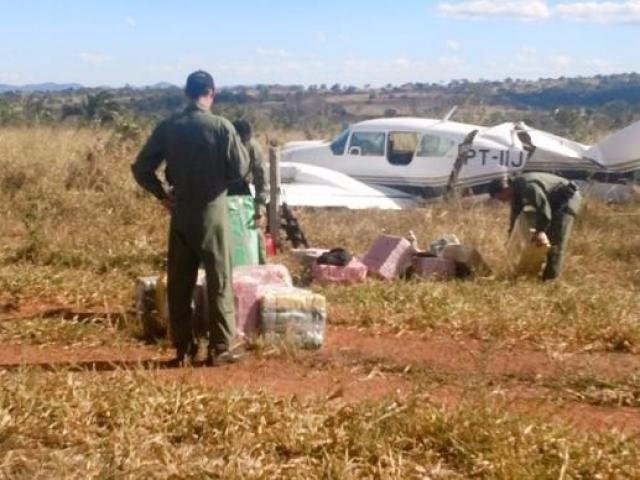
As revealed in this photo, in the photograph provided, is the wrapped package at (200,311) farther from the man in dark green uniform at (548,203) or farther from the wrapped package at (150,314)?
the man in dark green uniform at (548,203)

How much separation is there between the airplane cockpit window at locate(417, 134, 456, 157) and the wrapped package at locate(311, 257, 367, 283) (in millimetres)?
8416

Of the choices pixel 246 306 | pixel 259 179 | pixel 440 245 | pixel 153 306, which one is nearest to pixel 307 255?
pixel 259 179

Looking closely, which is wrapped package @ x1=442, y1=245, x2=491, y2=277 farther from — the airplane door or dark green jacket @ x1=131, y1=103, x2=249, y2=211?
the airplane door

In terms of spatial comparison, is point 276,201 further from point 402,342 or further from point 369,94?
point 369,94

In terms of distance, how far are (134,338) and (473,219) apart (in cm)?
834

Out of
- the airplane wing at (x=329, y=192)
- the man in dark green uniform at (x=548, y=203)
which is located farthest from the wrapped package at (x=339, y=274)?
the airplane wing at (x=329, y=192)

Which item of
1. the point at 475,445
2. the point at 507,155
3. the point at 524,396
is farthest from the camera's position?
the point at 507,155

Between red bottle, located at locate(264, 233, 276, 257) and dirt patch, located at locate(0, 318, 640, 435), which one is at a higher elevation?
dirt patch, located at locate(0, 318, 640, 435)

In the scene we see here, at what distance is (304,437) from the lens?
480 cm

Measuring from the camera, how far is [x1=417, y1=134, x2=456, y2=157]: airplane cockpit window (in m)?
18.1

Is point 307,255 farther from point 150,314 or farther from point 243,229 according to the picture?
point 150,314

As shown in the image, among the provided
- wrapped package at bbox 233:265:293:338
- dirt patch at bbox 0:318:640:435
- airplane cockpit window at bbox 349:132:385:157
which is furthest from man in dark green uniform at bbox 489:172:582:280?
airplane cockpit window at bbox 349:132:385:157

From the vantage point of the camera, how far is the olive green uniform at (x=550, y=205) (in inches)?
399

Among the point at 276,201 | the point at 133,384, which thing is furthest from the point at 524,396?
the point at 276,201
